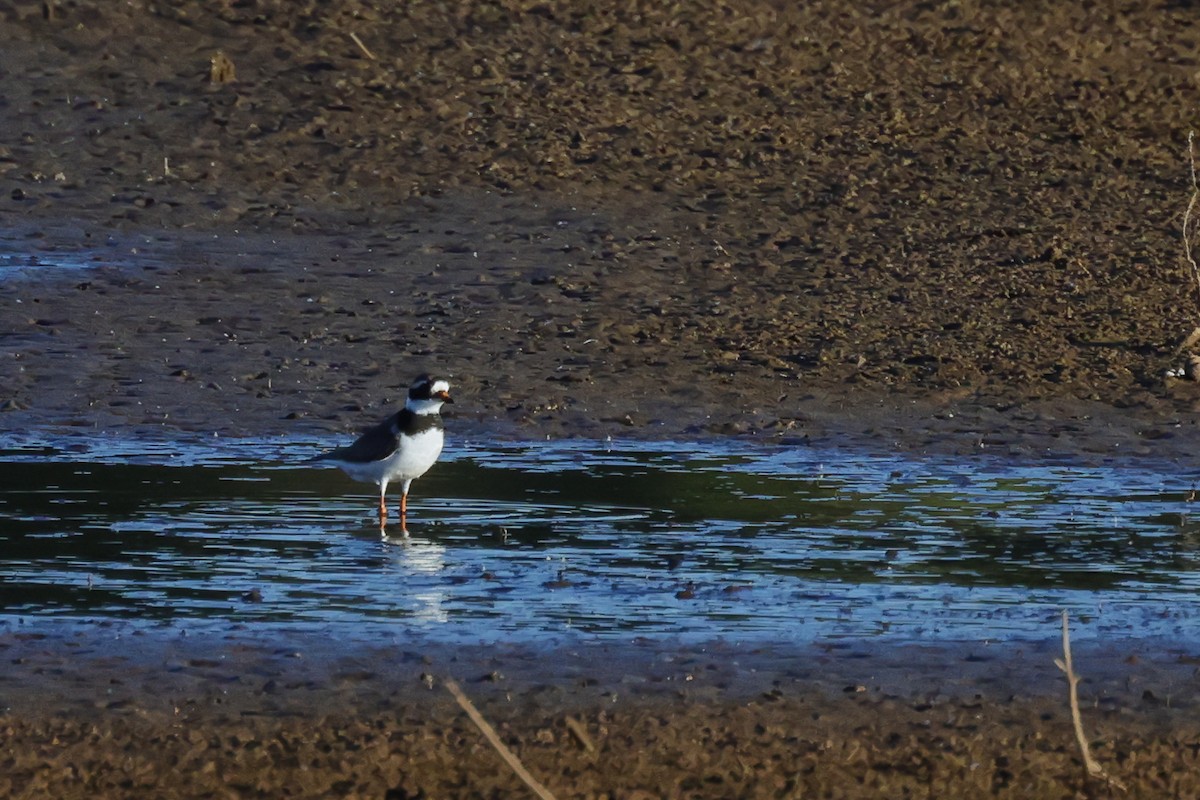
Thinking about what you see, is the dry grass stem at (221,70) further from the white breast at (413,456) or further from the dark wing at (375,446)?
the white breast at (413,456)

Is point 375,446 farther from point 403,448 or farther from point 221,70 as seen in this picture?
point 221,70

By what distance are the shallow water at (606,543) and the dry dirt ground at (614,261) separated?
0.70m

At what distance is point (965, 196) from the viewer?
19.4 metres

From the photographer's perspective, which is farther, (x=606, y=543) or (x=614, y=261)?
(x=614, y=261)

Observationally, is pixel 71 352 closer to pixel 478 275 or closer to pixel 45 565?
pixel 478 275

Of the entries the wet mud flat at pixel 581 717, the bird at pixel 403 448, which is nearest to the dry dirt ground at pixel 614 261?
the wet mud flat at pixel 581 717

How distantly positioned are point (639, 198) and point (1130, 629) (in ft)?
34.7

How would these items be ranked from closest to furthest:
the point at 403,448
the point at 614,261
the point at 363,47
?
1. the point at 403,448
2. the point at 614,261
3. the point at 363,47

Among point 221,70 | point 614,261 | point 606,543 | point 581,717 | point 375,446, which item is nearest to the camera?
point 581,717

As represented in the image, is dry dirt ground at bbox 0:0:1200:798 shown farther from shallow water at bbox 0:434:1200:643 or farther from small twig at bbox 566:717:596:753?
shallow water at bbox 0:434:1200:643

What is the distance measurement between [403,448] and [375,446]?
8.3 inches

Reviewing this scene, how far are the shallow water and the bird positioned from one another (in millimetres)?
202

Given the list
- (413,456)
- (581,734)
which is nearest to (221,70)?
(413,456)

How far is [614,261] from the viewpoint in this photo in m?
17.6
